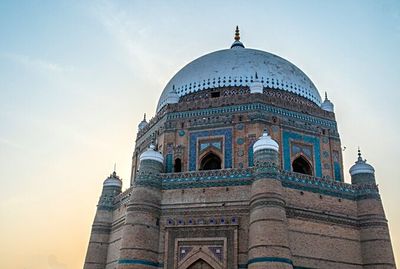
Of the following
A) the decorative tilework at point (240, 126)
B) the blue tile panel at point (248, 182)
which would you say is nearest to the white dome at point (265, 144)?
the blue tile panel at point (248, 182)

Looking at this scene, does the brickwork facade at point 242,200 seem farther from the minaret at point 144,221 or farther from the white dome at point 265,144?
the white dome at point 265,144

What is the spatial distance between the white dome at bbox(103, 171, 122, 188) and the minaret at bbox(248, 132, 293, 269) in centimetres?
374

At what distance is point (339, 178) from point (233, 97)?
9.82 ft

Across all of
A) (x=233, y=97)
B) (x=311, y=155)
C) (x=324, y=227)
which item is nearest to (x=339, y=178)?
(x=311, y=155)

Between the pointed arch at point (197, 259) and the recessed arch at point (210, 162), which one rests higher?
the recessed arch at point (210, 162)

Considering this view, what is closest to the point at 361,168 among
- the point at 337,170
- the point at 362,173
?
the point at 362,173

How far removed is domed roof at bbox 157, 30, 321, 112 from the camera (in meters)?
11.6

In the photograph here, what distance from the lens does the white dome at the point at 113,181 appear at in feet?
37.2

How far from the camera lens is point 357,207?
9.90 m

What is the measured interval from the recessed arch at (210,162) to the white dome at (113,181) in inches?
84.3

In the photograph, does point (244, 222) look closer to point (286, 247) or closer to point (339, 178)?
point (286, 247)

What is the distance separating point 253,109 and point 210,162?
152cm

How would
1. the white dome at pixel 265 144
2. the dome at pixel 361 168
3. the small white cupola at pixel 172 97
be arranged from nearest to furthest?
the white dome at pixel 265 144, the dome at pixel 361 168, the small white cupola at pixel 172 97

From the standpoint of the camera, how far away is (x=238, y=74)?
11.7 meters
